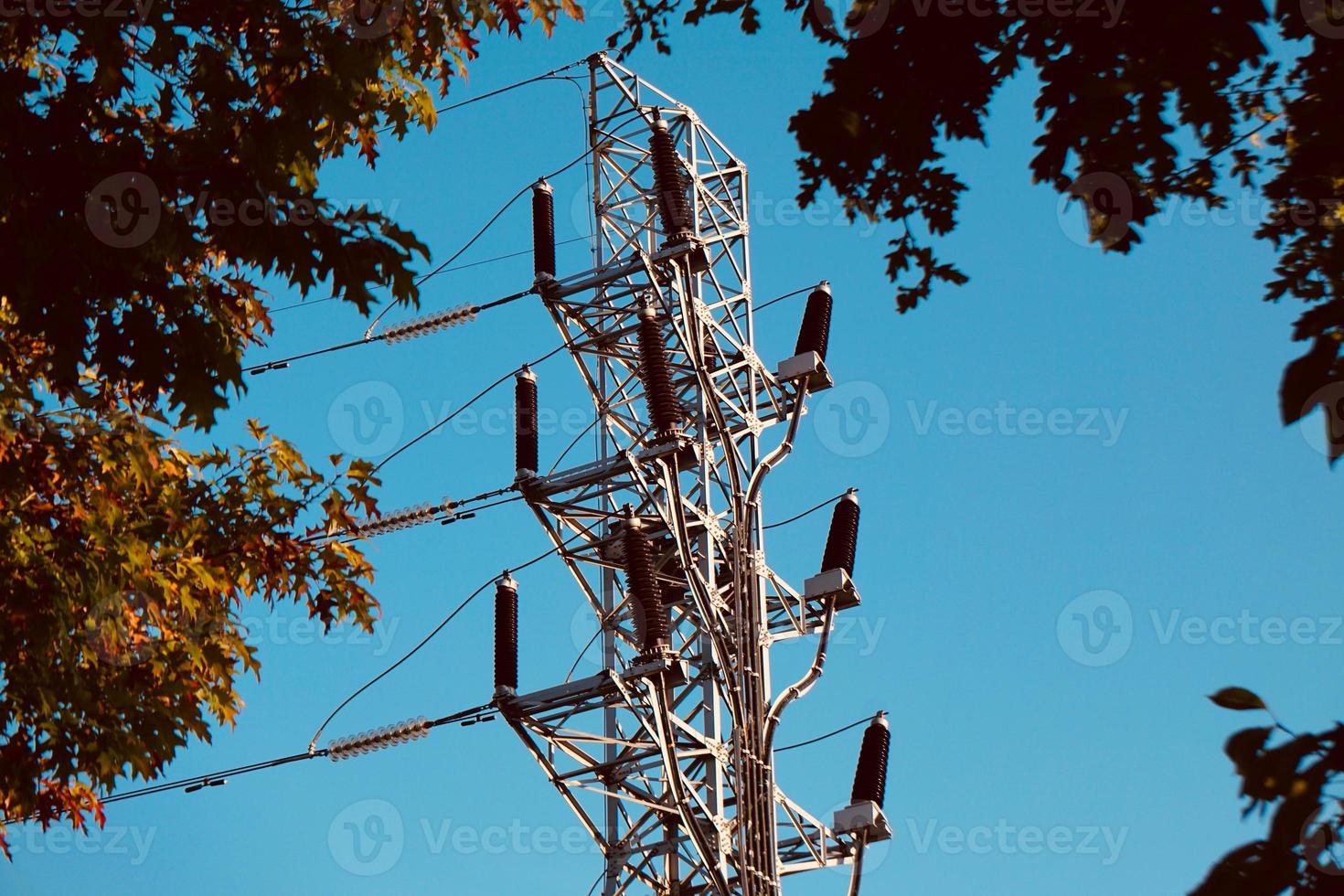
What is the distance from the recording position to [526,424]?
59.3 feet

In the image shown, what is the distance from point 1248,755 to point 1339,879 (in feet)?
1.04

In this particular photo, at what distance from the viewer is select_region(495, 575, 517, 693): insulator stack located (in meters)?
17.1

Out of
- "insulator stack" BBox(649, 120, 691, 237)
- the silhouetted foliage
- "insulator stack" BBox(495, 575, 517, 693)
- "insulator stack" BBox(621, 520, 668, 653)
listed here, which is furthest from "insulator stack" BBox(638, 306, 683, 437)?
the silhouetted foliage

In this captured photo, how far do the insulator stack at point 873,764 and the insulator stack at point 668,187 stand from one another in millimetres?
5473

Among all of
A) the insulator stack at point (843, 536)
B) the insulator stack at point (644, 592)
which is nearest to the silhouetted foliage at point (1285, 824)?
the insulator stack at point (644, 592)

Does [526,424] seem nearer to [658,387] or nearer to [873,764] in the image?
[658,387]

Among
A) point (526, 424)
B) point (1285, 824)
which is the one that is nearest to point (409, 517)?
point (526, 424)

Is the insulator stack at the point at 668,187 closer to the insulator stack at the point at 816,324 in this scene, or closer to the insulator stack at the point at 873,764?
the insulator stack at the point at 816,324

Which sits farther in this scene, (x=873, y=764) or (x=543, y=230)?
(x=543, y=230)

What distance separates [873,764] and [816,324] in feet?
16.2

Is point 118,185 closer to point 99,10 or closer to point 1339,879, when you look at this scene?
point 99,10

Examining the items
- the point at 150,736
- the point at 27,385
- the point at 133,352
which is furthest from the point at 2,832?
the point at 133,352

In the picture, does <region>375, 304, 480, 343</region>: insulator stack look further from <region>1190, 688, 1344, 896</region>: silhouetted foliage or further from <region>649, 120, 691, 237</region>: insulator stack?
<region>1190, 688, 1344, 896</region>: silhouetted foliage

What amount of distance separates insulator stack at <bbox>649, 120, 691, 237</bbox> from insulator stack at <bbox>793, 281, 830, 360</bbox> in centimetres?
179
